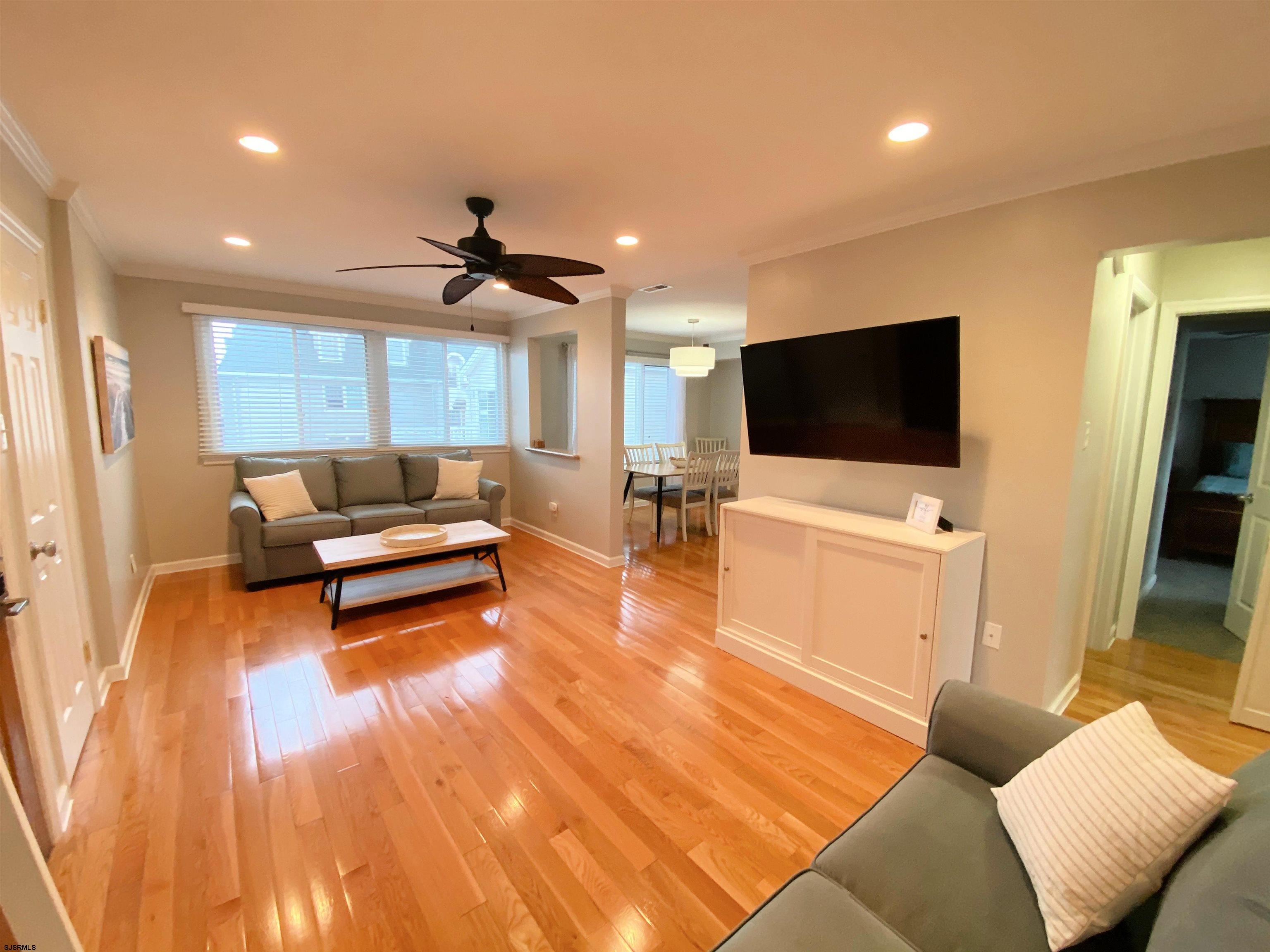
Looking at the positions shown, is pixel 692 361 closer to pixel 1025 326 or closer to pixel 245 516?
pixel 1025 326

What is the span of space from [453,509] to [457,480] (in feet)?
1.28

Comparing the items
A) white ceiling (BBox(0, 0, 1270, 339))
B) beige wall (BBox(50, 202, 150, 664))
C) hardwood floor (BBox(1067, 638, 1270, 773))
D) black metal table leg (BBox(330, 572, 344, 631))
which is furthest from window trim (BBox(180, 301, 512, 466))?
hardwood floor (BBox(1067, 638, 1270, 773))

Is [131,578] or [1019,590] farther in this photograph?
[131,578]

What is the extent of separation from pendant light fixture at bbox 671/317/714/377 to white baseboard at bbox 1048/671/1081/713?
12.8ft

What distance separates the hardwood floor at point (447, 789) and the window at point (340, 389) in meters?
1.83

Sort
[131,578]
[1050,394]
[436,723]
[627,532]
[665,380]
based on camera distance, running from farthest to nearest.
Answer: [665,380] < [627,532] < [131,578] < [436,723] < [1050,394]

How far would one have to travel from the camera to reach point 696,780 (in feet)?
6.35

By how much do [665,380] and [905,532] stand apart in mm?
5628

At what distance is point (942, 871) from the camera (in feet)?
3.64

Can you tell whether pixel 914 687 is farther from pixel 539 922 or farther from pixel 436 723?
pixel 436 723

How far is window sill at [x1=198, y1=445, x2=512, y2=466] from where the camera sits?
13.8 ft

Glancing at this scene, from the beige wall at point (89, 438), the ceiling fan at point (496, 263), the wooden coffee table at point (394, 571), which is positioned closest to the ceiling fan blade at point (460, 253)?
the ceiling fan at point (496, 263)

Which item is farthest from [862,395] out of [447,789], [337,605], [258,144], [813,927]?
[337,605]

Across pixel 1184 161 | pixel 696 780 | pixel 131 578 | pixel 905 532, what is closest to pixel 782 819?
pixel 696 780
